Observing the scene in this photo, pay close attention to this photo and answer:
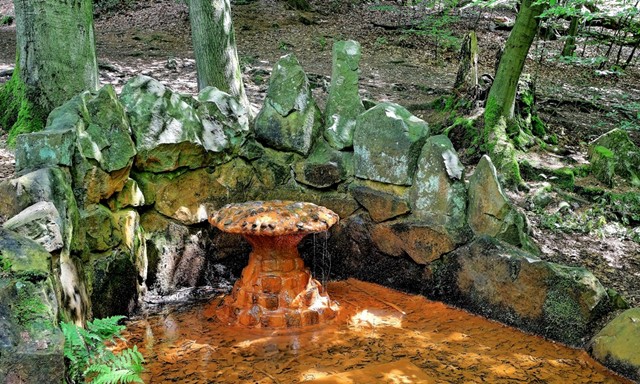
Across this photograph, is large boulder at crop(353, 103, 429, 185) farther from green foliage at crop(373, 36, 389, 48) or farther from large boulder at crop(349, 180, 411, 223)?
green foliage at crop(373, 36, 389, 48)

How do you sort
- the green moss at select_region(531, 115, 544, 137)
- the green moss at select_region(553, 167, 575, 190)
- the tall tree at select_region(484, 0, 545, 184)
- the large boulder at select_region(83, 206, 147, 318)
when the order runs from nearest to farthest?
the large boulder at select_region(83, 206, 147, 318) < the green moss at select_region(553, 167, 575, 190) < the tall tree at select_region(484, 0, 545, 184) < the green moss at select_region(531, 115, 544, 137)

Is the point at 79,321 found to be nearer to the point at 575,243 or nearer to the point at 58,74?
the point at 58,74

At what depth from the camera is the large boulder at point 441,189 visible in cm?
482

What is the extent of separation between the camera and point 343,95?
543 centimetres

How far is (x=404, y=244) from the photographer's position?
5.05m

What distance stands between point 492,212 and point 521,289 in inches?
25.7

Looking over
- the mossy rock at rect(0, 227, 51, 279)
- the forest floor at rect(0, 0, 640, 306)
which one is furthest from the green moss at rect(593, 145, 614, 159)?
the mossy rock at rect(0, 227, 51, 279)

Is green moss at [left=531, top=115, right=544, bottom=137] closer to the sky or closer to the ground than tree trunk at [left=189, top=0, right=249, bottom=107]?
closer to the ground

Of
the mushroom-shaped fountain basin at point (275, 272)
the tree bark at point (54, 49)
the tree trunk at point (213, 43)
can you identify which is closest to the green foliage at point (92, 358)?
the mushroom-shaped fountain basin at point (275, 272)

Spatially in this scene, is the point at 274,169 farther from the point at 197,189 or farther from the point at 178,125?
the point at 178,125

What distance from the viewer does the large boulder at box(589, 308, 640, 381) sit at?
12.0 ft

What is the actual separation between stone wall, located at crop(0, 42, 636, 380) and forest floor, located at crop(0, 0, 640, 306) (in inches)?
34.9

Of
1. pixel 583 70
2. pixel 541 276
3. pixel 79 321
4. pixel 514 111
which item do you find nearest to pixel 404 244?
pixel 541 276

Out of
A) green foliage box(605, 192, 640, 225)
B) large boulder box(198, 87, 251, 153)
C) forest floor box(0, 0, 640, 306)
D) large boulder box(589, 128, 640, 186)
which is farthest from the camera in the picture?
large boulder box(589, 128, 640, 186)
